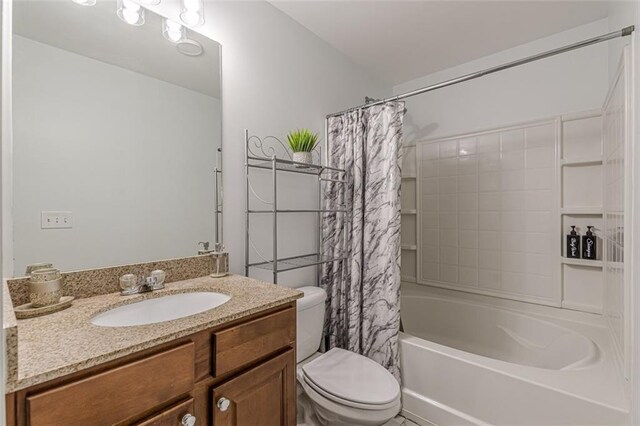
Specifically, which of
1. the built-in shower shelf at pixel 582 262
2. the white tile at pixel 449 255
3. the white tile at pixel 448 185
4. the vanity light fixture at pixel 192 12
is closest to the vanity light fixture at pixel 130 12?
the vanity light fixture at pixel 192 12

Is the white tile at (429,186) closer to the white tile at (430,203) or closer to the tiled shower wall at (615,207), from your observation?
the white tile at (430,203)

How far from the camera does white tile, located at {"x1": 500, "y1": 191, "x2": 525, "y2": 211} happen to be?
2.32 metres

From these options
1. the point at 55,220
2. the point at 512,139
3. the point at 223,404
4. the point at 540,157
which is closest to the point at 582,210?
the point at 540,157

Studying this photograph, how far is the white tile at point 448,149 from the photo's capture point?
265cm

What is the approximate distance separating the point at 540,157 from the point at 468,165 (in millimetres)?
493

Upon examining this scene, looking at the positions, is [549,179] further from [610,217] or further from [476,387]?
[476,387]

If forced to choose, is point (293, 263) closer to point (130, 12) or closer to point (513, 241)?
point (130, 12)

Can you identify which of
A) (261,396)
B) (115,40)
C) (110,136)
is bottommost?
(261,396)

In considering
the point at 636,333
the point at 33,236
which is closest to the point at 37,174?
the point at 33,236

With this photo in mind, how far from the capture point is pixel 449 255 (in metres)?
2.68

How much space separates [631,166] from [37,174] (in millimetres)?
2243

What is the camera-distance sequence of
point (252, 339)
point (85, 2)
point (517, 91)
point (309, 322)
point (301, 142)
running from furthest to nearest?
point (517, 91) < point (301, 142) < point (309, 322) < point (85, 2) < point (252, 339)

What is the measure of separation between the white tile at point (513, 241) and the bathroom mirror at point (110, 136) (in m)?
2.11

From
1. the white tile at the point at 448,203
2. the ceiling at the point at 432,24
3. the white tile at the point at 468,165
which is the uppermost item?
the ceiling at the point at 432,24
